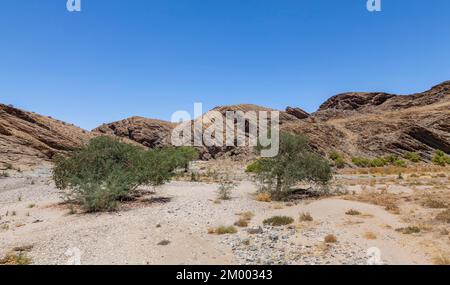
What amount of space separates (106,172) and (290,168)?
35.5 feet

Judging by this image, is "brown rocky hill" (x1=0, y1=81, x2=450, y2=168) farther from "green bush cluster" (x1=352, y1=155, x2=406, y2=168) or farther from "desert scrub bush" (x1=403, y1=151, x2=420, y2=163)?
"green bush cluster" (x1=352, y1=155, x2=406, y2=168)

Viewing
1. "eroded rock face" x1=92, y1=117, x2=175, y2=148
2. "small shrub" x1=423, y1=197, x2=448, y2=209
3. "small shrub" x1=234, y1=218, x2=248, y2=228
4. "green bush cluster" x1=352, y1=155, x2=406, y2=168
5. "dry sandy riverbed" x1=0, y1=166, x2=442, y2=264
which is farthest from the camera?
"eroded rock face" x1=92, y1=117, x2=175, y2=148

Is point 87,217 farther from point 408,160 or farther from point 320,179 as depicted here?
point 408,160

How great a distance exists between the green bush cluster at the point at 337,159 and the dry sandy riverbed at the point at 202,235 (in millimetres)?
39969

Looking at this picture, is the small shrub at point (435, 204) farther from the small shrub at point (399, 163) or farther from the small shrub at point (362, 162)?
the small shrub at point (399, 163)

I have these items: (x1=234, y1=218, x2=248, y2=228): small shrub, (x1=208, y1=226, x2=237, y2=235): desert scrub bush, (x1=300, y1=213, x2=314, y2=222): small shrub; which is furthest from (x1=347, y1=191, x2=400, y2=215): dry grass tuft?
(x1=208, y1=226, x2=237, y2=235): desert scrub bush

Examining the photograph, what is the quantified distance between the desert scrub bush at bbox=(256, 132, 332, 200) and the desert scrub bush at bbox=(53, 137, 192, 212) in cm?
635

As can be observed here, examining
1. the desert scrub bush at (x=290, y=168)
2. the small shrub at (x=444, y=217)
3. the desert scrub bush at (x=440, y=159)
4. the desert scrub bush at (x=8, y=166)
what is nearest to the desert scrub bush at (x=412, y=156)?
the desert scrub bush at (x=440, y=159)

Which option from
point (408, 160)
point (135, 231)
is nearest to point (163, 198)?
point (135, 231)

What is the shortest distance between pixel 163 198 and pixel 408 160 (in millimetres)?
55314

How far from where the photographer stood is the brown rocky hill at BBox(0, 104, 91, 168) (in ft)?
157

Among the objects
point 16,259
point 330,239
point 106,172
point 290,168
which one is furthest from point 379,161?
point 16,259

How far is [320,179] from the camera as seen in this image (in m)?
23.7
